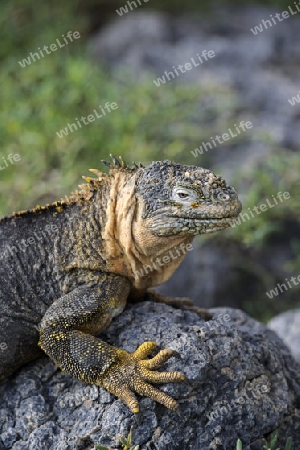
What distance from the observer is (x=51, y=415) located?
15.5 feet

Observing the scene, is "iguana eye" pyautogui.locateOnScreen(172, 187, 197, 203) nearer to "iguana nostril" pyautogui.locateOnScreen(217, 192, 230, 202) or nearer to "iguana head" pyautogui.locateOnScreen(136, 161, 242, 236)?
"iguana head" pyautogui.locateOnScreen(136, 161, 242, 236)

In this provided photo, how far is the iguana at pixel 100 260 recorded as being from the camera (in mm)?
4621

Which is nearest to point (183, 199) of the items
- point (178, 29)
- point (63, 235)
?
point (63, 235)

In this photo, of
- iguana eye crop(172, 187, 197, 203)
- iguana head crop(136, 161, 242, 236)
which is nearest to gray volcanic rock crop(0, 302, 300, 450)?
iguana head crop(136, 161, 242, 236)

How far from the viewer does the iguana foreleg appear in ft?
14.6

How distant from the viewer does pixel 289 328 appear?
7605 millimetres

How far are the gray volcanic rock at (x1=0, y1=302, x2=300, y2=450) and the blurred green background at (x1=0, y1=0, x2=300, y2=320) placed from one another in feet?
11.8

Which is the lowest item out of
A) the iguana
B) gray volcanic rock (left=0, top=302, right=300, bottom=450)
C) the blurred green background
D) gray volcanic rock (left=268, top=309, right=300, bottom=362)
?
gray volcanic rock (left=268, top=309, right=300, bottom=362)

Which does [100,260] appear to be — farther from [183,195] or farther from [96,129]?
[96,129]

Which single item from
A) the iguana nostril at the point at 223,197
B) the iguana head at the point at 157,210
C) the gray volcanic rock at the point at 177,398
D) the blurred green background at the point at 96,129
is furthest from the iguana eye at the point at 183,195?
the blurred green background at the point at 96,129

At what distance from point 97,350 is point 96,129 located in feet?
20.9

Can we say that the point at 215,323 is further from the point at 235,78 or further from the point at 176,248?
the point at 235,78

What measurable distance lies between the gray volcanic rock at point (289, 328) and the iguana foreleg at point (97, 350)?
124 inches

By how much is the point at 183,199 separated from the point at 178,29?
36.5 feet
